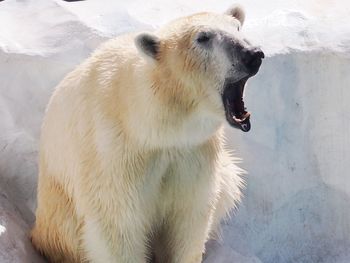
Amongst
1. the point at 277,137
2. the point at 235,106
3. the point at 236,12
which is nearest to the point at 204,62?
the point at 235,106

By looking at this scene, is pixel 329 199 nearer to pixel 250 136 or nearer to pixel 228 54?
pixel 250 136

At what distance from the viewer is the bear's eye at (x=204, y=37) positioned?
3719mm

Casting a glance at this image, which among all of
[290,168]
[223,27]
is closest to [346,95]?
[290,168]

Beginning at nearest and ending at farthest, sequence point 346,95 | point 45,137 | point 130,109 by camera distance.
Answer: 1. point 130,109
2. point 45,137
3. point 346,95

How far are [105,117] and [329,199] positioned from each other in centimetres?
149

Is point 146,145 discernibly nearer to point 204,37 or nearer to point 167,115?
point 167,115

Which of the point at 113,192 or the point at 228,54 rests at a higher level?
the point at 228,54

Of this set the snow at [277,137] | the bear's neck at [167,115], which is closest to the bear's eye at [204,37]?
the bear's neck at [167,115]

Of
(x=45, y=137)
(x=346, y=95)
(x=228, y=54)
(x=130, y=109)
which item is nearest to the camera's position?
(x=228, y=54)

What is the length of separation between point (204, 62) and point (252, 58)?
24 centimetres

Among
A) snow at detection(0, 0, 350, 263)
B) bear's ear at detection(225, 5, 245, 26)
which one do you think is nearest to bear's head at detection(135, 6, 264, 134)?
bear's ear at detection(225, 5, 245, 26)

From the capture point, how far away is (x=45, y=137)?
4359 millimetres

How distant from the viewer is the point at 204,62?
12.2 ft

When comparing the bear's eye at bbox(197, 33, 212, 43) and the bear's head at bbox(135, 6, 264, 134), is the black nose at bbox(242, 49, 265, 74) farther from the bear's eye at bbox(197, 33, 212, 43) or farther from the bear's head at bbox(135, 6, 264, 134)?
the bear's eye at bbox(197, 33, 212, 43)
